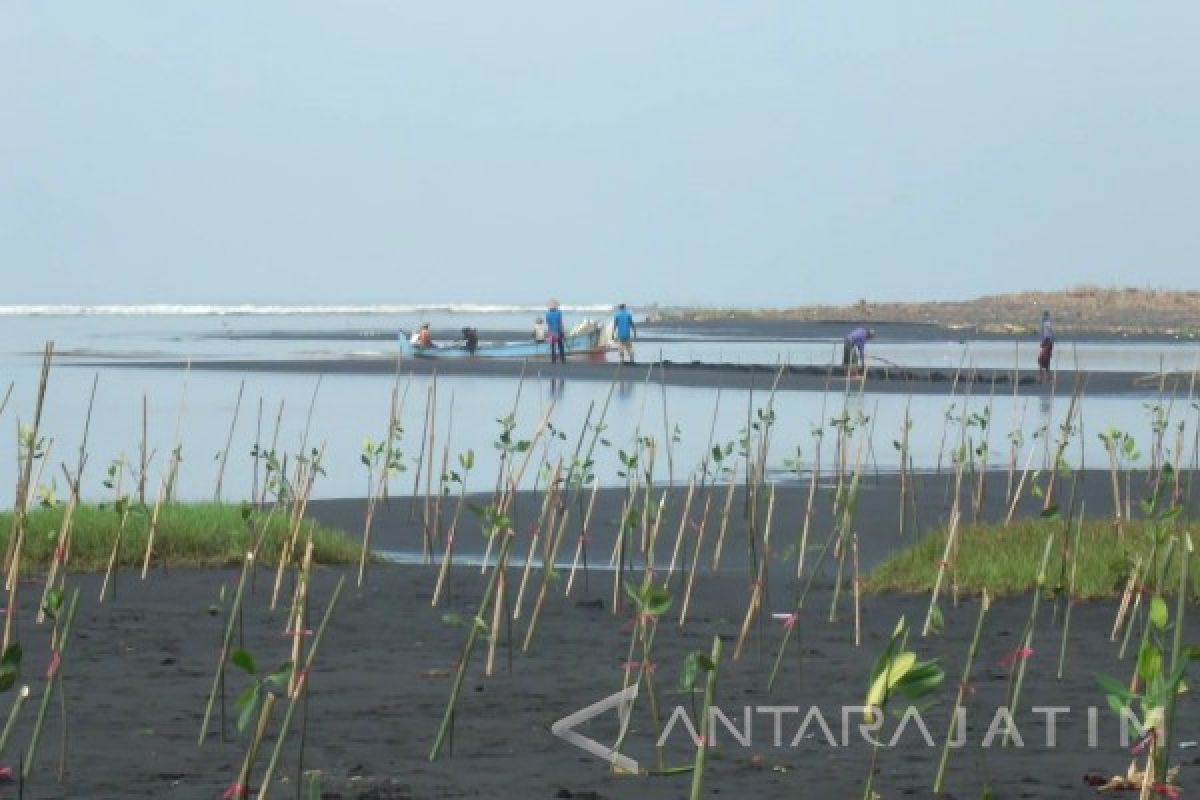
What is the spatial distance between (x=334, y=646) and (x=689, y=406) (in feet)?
86.7

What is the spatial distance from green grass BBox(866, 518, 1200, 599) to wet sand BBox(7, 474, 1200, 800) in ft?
0.77

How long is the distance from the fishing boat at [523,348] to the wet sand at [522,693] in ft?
130

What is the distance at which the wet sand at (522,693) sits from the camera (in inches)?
277

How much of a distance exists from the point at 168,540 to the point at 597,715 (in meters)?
6.09

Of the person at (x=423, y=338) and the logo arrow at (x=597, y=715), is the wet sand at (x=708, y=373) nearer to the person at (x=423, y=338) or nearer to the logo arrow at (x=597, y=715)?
the person at (x=423, y=338)

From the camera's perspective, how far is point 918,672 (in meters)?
5.15

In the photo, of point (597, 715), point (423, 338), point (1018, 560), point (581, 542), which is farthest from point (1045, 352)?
point (597, 715)

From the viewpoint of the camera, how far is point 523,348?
2201 inches

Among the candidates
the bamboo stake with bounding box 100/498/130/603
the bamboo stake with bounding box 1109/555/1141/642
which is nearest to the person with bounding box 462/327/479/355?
the bamboo stake with bounding box 100/498/130/603

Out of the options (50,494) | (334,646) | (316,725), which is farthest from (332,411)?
(316,725)

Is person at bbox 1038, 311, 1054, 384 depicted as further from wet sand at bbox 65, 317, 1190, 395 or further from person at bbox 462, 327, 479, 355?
person at bbox 462, 327, 479, 355

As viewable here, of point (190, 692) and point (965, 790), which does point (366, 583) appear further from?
point (965, 790)

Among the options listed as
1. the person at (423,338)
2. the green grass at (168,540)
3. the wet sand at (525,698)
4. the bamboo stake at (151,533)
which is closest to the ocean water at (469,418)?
the green grass at (168,540)

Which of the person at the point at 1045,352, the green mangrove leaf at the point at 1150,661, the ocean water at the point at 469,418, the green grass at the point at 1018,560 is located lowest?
the ocean water at the point at 469,418
